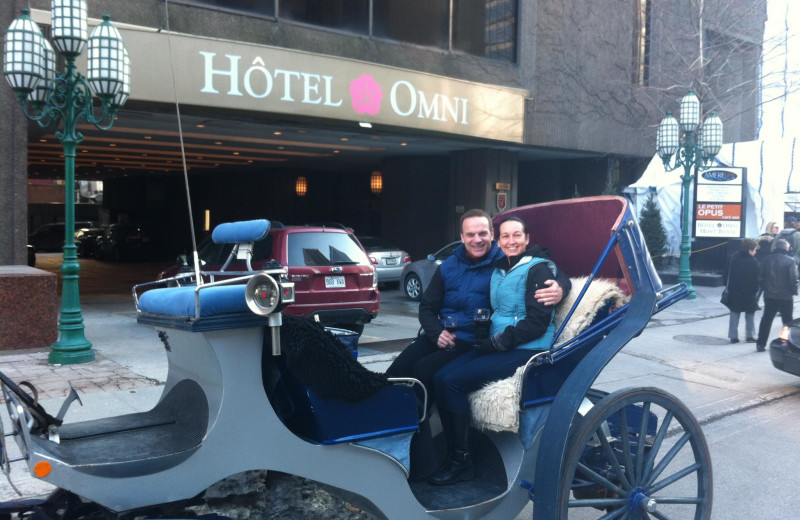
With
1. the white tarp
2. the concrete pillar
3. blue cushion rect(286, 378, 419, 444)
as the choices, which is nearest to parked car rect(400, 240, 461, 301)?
the white tarp

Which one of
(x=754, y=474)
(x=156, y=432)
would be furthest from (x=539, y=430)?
(x=754, y=474)

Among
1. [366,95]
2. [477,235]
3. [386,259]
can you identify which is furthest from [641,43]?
[477,235]

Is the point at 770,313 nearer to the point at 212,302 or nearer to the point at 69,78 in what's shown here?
the point at 212,302

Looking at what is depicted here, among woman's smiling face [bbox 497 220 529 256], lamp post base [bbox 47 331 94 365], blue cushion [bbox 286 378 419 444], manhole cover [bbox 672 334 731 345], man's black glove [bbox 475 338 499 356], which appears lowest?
manhole cover [bbox 672 334 731 345]

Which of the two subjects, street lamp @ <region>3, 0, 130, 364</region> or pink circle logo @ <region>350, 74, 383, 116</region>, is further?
pink circle logo @ <region>350, 74, 383, 116</region>

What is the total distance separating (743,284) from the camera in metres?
10.9

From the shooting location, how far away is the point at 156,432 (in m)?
3.11

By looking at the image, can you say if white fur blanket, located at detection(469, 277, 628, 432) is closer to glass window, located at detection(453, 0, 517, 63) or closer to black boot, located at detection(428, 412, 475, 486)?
black boot, located at detection(428, 412, 475, 486)

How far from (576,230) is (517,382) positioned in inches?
48.6

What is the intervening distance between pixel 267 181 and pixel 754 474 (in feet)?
77.6

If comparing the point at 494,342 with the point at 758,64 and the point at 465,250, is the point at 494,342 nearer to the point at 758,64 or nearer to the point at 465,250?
the point at 465,250

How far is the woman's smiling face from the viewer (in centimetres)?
402

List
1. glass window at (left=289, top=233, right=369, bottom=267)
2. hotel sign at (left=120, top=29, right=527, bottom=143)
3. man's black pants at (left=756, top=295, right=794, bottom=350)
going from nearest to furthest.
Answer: glass window at (left=289, top=233, right=369, bottom=267)
man's black pants at (left=756, top=295, right=794, bottom=350)
hotel sign at (left=120, top=29, right=527, bottom=143)

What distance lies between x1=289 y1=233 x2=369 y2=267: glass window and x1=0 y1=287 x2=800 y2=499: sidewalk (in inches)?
51.6
